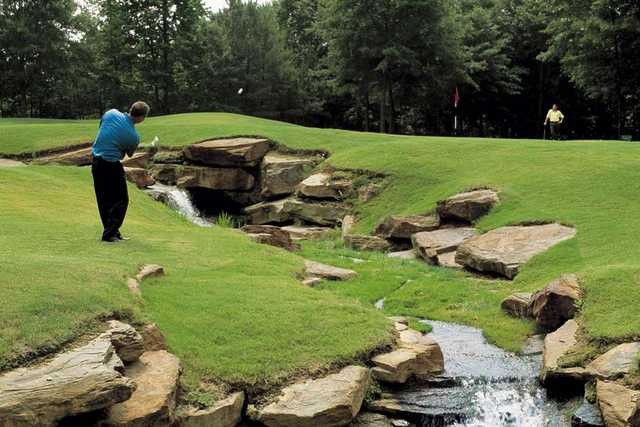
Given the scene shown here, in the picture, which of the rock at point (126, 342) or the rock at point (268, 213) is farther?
the rock at point (268, 213)

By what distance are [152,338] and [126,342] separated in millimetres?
484

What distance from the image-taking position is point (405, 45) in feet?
135

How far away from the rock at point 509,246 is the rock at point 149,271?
7196 millimetres

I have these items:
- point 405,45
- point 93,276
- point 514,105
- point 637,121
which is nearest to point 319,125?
point 514,105

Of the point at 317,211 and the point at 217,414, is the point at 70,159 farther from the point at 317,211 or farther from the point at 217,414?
the point at 217,414

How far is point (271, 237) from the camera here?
1612 centimetres

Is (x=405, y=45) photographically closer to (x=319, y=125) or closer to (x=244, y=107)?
(x=244, y=107)

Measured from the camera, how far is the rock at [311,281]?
12422 millimetres

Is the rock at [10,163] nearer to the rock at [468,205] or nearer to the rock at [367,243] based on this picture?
the rock at [367,243]

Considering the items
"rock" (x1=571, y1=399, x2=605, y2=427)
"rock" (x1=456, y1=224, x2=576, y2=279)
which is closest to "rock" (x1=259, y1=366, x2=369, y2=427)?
"rock" (x1=571, y1=399, x2=605, y2=427)

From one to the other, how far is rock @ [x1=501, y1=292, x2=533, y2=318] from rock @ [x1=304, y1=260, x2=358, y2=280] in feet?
10.7

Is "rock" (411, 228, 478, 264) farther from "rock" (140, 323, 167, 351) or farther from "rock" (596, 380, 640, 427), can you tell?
"rock" (140, 323, 167, 351)

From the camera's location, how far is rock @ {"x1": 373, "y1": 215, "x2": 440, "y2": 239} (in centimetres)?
1847

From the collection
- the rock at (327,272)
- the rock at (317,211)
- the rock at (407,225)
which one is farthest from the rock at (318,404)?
the rock at (317,211)
